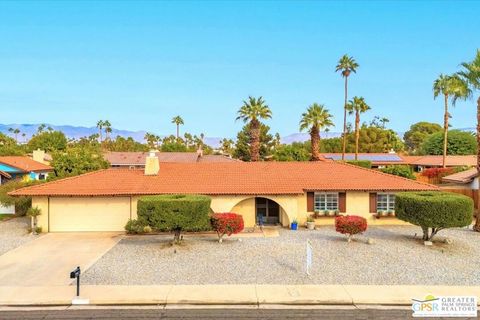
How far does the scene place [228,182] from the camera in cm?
2709

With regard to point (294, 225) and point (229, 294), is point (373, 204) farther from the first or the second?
A: point (229, 294)

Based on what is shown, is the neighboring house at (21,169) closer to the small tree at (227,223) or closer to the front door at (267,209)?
the front door at (267,209)

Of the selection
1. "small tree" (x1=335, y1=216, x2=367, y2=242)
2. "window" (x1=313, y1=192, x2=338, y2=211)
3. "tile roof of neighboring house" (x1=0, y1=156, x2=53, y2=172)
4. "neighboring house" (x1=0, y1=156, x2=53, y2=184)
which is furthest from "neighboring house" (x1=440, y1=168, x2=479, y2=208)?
"tile roof of neighboring house" (x1=0, y1=156, x2=53, y2=172)

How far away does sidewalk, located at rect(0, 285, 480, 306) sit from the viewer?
43.0ft

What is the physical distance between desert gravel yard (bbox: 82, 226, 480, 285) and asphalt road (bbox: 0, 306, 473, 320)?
2.50m

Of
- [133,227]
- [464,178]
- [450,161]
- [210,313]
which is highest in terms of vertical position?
[450,161]

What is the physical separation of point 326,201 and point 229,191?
7.10m

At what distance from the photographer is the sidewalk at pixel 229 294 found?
516 inches

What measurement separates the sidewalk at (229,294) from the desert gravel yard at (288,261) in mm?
727

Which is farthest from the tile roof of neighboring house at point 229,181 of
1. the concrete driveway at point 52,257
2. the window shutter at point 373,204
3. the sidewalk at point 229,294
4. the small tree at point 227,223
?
the sidewalk at point 229,294

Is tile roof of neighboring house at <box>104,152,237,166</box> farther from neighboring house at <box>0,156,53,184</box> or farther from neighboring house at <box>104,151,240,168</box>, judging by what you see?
neighboring house at <box>0,156,53,184</box>

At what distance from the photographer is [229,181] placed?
2731cm

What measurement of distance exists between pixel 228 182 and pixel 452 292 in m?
15.9

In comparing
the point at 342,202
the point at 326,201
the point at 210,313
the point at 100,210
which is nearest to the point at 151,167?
the point at 100,210
